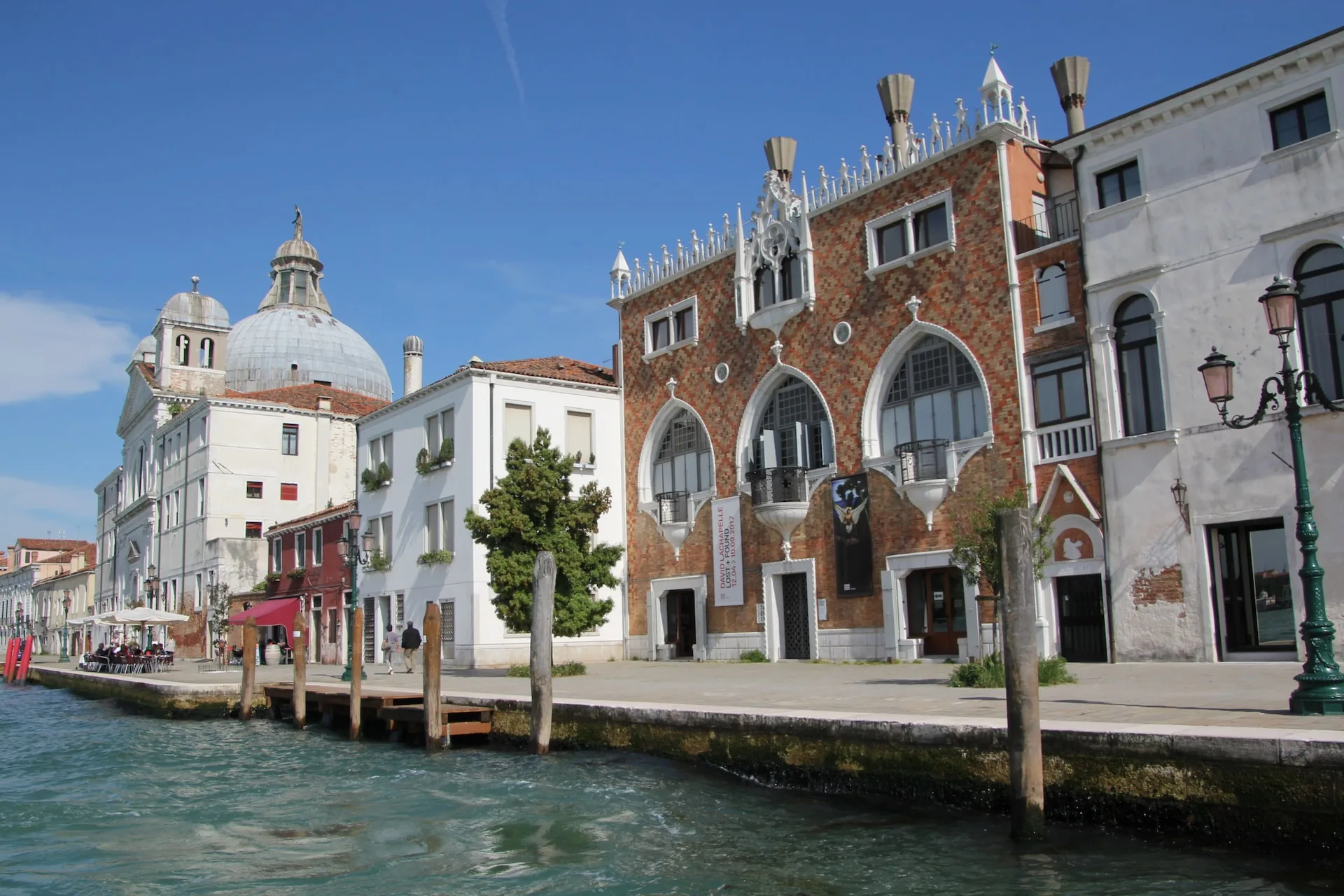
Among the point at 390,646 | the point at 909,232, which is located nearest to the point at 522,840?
the point at 909,232

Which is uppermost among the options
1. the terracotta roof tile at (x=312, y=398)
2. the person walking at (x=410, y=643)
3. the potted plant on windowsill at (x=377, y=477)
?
the terracotta roof tile at (x=312, y=398)

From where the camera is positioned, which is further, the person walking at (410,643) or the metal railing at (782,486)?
the person walking at (410,643)

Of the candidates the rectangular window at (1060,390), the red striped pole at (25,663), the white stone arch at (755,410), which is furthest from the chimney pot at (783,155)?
the red striped pole at (25,663)

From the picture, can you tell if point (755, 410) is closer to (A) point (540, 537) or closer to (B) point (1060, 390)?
(A) point (540, 537)

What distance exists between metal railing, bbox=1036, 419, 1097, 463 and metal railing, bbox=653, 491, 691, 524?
10217 millimetres

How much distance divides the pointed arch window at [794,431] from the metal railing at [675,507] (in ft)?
8.29

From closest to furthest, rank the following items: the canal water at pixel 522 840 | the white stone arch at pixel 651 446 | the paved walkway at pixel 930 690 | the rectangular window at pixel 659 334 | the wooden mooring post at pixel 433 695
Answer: the canal water at pixel 522 840, the paved walkway at pixel 930 690, the wooden mooring post at pixel 433 695, the white stone arch at pixel 651 446, the rectangular window at pixel 659 334

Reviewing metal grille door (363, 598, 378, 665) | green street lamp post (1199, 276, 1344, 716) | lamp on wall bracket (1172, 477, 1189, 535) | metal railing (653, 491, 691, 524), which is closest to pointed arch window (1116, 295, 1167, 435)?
lamp on wall bracket (1172, 477, 1189, 535)

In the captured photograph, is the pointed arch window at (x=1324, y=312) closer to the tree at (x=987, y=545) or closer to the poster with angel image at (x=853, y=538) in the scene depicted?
the tree at (x=987, y=545)

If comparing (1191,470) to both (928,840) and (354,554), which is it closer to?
(928,840)

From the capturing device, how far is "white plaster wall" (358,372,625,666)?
92.8 feet

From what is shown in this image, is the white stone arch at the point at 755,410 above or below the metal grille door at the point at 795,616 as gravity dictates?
above

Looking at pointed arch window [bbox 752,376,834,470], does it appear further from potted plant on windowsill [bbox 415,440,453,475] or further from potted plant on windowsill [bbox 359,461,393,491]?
potted plant on windowsill [bbox 359,461,393,491]

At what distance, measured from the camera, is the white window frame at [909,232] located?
2159 cm
